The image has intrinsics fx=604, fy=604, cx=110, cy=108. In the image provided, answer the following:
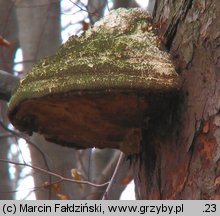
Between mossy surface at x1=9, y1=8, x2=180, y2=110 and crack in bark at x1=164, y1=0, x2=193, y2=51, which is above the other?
crack in bark at x1=164, y1=0, x2=193, y2=51

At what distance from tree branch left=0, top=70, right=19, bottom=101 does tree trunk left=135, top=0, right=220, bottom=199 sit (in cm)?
45

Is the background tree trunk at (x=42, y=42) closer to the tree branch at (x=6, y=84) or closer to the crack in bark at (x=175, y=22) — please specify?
the tree branch at (x=6, y=84)

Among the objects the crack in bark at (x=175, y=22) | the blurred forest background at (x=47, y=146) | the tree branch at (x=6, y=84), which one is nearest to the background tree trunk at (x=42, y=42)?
the blurred forest background at (x=47, y=146)

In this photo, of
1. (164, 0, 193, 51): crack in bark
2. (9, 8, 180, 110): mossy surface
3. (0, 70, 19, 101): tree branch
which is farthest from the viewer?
(0, 70, 19, 101): tree branch

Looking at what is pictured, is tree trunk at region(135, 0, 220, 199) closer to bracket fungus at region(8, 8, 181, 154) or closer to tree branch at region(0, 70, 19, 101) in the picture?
bracket fungus at region(8, 8, 181, 154)

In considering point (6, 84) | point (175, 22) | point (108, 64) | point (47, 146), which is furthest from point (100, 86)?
point (47, 146)

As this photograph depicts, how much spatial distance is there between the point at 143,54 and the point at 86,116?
21 cm

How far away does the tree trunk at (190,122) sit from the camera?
1443mm

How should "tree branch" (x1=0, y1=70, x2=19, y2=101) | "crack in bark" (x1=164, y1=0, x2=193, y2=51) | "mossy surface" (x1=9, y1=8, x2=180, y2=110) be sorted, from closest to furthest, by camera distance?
"mossy surface" (x1=9, y1=8, x2=180, y2=110) → "crack in bark" (x1=164, y1=0, x2=193, y2=51) → "tree branch" (x1=0, y1=70, x2=19, y2=101)

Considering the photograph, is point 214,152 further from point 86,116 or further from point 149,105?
point 86,116

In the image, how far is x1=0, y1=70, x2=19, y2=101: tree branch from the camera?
71.5 inches

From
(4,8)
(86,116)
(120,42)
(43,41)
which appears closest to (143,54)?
(120,42)

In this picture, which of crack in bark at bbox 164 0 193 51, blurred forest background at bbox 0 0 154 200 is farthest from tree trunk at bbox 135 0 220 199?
blurred forest background at bbox 0 0 154 200

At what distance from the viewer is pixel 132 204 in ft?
5.01
